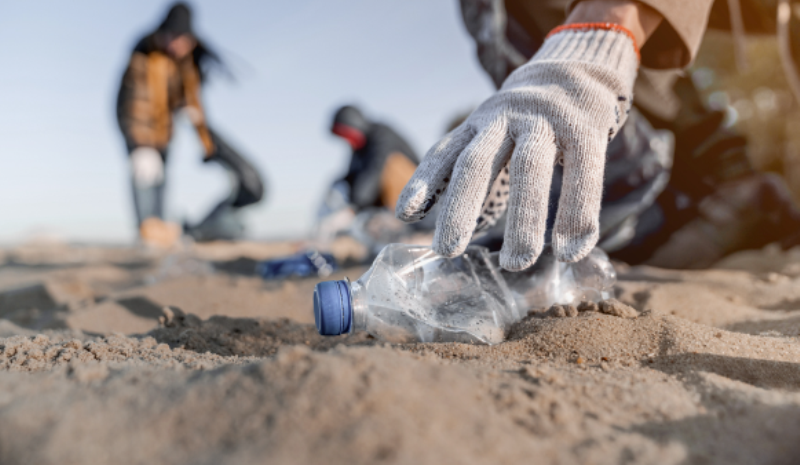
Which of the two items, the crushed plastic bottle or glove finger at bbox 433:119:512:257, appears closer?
glove finger at bbox 433:119:512:257

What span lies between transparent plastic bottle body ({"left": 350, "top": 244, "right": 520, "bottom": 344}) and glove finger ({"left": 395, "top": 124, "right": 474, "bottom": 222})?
0.29 meters

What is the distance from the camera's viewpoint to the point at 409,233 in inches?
156

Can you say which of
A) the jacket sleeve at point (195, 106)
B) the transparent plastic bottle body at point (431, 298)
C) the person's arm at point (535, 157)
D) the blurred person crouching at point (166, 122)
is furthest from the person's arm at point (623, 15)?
the jacket sleeve at point (195, 106)

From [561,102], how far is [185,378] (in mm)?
1101

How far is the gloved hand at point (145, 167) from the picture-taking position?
545cm

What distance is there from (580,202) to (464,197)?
297mm

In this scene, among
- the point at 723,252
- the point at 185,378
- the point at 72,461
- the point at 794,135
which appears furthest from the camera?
the point at 794,135

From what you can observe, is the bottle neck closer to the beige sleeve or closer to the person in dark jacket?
the beige sleeve

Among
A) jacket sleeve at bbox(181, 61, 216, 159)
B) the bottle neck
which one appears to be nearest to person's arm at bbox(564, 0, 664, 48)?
the bottle neck

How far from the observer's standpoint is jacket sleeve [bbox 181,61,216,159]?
5.81m

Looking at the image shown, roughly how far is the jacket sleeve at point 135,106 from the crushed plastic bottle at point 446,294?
504 cm

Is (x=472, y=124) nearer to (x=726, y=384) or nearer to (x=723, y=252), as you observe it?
(x=726, y=384)

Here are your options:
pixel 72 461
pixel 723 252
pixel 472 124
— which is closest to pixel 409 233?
pixel 723 252

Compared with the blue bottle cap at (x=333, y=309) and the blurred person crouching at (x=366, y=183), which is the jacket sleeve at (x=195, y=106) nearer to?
the blurred person crouching at (x=366, y=183)
